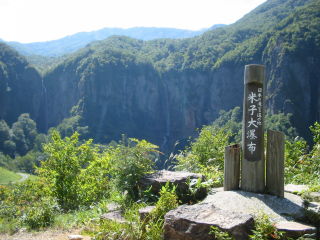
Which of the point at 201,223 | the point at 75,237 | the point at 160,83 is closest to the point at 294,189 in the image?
the point at 201,223

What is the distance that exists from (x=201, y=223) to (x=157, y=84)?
340 feet

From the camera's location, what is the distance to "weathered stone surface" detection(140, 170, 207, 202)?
5.05 m

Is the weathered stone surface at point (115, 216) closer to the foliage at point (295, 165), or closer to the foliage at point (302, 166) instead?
the foliage at point (302, 166)

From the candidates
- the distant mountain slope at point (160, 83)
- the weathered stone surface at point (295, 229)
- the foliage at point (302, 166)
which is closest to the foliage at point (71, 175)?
the foliage at point (302, 166)

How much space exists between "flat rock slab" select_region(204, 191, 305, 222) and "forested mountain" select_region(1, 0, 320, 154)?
262 ft

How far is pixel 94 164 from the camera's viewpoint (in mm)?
9102

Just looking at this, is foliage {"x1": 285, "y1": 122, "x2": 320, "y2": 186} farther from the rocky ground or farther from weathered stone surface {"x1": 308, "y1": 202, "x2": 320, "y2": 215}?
the rocky ground

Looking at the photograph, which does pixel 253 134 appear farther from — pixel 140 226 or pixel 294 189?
pixel 140 226

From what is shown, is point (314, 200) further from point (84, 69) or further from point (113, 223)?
point (84, 69)

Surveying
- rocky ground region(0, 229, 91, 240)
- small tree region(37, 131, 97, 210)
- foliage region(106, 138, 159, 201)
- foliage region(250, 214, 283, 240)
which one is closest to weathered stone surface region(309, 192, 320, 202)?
foliage region(250, 214, 283, 240)

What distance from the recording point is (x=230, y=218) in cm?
380

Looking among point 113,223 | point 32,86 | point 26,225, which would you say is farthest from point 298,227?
point 32,86

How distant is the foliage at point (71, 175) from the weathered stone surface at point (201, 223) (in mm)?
3996

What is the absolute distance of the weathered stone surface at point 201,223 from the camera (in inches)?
144
